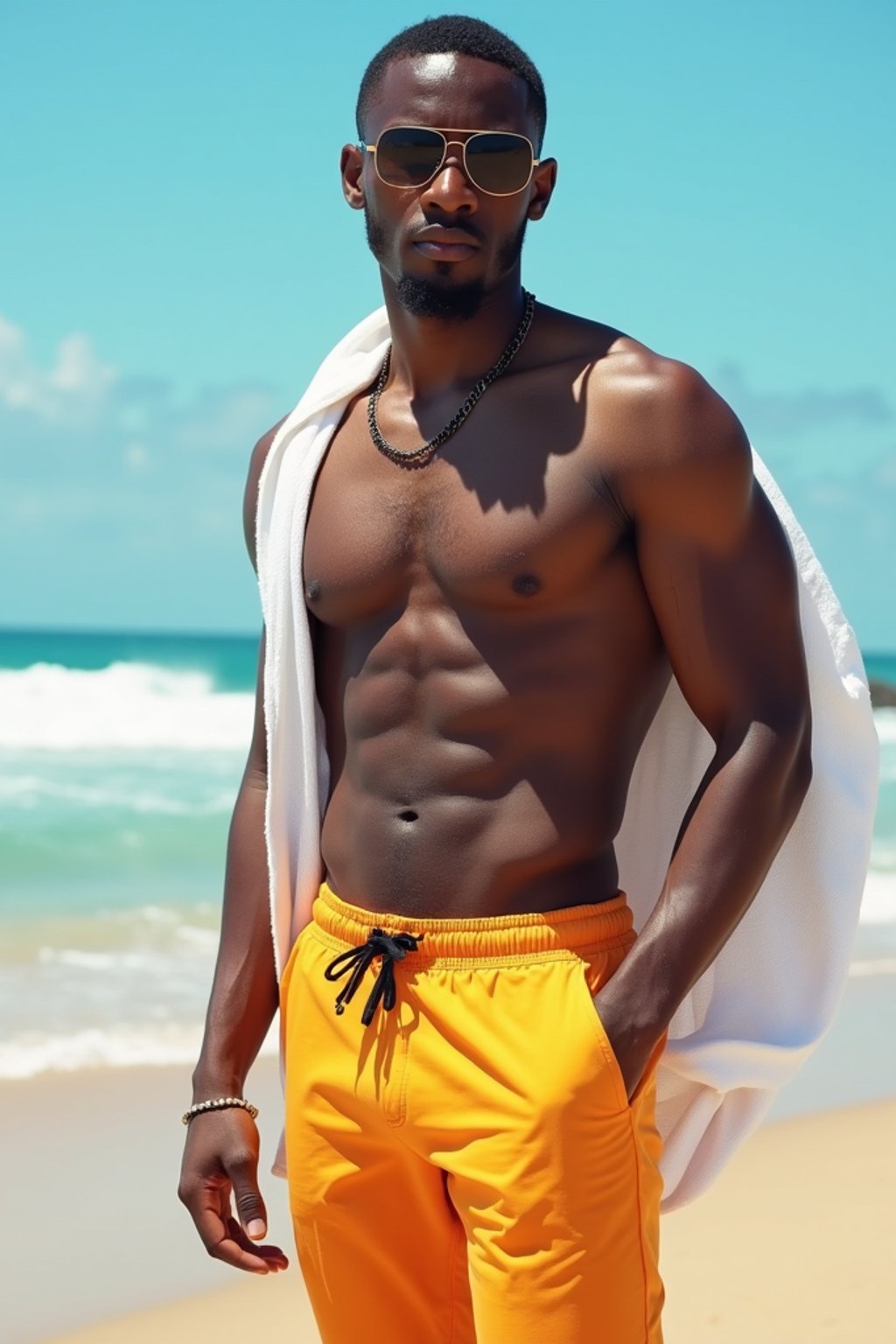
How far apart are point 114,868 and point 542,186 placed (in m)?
7.59

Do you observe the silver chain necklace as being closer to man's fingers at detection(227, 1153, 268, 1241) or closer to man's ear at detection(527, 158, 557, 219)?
man's ear at detection(527, 158, 557, 219)

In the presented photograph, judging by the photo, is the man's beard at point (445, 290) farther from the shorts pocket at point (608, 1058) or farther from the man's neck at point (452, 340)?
the shorts pocket at point (608, 1058)

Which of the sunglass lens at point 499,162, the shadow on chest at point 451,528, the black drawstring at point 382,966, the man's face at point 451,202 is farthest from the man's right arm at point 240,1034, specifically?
the sunglass lens at point 499,162

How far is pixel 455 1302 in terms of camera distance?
1.97 meters

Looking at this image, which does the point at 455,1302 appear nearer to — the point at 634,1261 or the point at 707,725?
the point at 634,1261

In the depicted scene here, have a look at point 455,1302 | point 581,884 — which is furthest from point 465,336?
point 455,1302

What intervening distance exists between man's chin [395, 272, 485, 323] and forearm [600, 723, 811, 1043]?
64cm

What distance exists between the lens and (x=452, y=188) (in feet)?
6.34

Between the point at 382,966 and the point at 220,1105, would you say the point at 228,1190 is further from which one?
the point at 382,966

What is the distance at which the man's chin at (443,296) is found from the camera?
6.57 ft

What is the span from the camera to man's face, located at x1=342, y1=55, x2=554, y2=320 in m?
1.96

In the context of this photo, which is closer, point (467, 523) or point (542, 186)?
point (467, 523)

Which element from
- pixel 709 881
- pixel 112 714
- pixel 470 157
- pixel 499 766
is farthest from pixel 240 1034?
pixel 112 714

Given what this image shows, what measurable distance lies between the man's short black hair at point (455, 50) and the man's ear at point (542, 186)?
31mm
